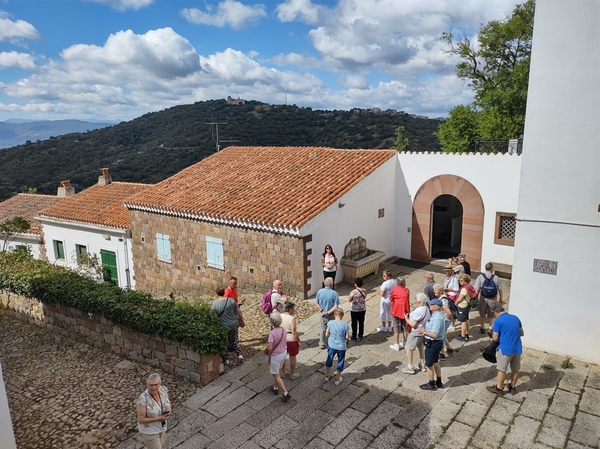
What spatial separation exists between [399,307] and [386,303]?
→ 90cm

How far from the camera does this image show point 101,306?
895 cm

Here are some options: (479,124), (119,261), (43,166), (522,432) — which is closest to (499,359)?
(522,432)

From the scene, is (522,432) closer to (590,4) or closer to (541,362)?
(541,362)

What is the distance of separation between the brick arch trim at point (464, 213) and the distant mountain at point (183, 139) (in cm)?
1723

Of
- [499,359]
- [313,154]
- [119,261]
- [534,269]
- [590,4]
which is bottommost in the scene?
[119,261]

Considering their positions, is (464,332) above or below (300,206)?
below

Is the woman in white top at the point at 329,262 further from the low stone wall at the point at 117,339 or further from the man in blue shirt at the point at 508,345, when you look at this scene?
the man in blue shirt at the point at 508,345

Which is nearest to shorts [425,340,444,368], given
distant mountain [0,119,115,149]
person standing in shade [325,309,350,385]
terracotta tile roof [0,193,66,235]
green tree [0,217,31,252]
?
person standing in shade [325,309,350,385]

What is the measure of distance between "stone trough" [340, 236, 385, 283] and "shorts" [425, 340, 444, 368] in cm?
545

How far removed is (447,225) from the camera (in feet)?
57.8

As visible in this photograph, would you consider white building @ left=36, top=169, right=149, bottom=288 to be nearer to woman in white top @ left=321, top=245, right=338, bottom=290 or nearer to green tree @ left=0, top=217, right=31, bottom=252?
green tree @ left=0, top=217, right=31, bottom=252

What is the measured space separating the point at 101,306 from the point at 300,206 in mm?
5863

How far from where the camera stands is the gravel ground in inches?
263

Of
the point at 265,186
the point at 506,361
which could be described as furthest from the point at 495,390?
the point at 265,186
